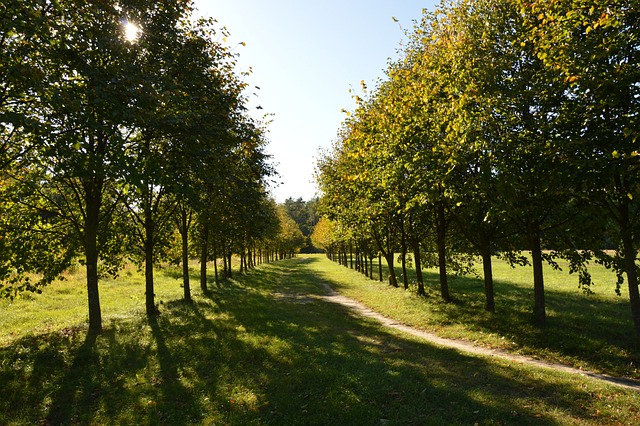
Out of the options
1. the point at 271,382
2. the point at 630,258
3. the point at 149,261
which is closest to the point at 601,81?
the point at 630,258

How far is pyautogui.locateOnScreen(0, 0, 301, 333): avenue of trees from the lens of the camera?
7.88 meters

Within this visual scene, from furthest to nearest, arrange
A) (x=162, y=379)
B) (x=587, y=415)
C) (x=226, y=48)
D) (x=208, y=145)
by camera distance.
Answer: (x=226, y=48) → (x=208, y=145) → (x=162, y=379) → (x=587, y=415)

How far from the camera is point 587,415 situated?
6879 millimetres

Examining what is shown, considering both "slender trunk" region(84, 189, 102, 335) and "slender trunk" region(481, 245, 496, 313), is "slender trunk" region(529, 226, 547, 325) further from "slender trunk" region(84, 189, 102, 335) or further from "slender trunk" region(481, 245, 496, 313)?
"slender trunk" region(84, 189, 102, 335)

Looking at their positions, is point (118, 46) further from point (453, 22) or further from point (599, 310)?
A: point (599, 310)

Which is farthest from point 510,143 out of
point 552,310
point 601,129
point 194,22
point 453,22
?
point 194,22

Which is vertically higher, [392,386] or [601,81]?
[601,81]

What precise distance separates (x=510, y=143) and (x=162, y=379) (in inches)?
455

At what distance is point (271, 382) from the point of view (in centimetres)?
828

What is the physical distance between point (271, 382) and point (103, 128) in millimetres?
6375

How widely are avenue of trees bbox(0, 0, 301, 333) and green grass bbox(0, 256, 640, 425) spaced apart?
3.72 metres

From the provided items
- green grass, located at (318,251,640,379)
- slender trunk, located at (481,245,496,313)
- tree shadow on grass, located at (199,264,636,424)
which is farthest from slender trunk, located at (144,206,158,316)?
slender trunk, located at (481,245,496,313)

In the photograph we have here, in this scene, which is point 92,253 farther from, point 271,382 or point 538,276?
point 538,276

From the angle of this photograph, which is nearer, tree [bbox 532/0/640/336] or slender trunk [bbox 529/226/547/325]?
tree [bbox 532/0/640/336]
